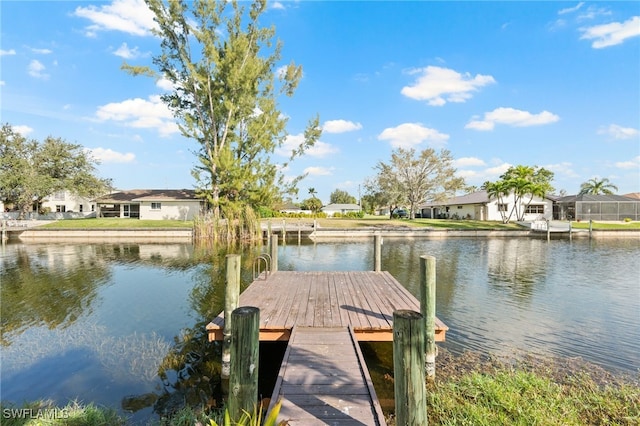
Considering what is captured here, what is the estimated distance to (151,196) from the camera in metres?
36.9

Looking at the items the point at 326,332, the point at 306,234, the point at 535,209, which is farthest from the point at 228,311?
the point at 535,209

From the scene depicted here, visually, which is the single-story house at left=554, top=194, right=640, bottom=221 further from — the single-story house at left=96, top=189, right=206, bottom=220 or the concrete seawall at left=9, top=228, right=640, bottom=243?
the single-story house at left=96, top=189, right=206, bottom=220

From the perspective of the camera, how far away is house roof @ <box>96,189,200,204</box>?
3609 cm

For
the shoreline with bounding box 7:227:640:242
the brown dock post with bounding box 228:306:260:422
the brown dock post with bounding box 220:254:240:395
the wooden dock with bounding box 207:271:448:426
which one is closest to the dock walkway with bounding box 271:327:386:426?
the wooden dock with bounding box 207:271:448:426

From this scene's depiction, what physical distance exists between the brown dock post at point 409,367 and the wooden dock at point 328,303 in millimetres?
2334

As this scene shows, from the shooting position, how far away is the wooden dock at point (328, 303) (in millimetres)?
5113

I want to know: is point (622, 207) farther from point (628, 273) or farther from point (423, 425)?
point (423, 425)

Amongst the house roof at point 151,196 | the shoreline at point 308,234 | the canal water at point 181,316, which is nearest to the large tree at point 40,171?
the house roof at point 151,196

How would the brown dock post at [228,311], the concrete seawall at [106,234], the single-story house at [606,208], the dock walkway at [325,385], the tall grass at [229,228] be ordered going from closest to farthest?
the dock walkway at [325,385] < the brown dock post at [228,311] < the tall grass at [229,228] < the concrete seawall at [106,234] < the single-story house at [606,208]

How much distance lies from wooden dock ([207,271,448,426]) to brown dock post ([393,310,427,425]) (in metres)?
0.45

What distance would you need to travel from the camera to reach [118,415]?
4.24 metres

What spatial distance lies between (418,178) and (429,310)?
4005 cm

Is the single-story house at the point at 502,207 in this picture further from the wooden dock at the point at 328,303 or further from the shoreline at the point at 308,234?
the wooden dock at the point at 328,303

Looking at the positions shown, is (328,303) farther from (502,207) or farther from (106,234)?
(502,207)
